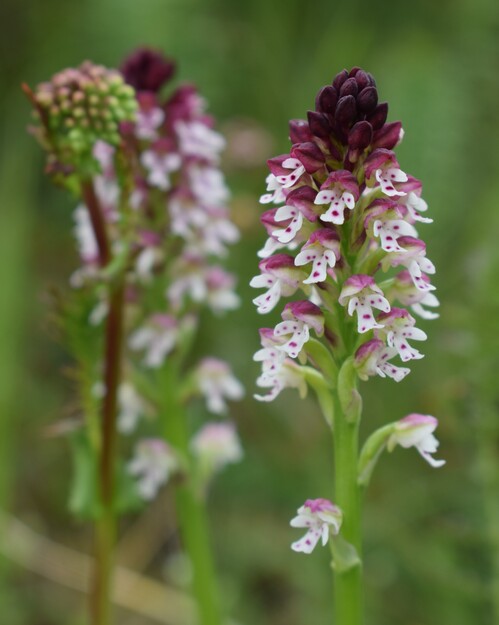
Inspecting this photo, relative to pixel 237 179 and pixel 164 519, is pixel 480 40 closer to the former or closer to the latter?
pixel 237 179

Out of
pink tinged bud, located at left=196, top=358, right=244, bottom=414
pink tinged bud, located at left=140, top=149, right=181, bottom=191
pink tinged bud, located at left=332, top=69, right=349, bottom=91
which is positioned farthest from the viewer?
pink tinged bud, located at left=196, top=358, right=244, bottom=414

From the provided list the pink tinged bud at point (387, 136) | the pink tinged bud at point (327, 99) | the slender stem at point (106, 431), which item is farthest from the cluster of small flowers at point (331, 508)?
the slender stem at point (106, 431)

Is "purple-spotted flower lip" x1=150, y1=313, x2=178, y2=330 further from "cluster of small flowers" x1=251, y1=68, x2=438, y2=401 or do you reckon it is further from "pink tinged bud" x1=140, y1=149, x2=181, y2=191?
"cluster of small flowers" x1=251, y1=68, x2=438, y2=401

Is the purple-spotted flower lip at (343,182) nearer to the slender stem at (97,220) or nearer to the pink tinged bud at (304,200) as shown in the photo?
the pink tinged bud at (304,200)

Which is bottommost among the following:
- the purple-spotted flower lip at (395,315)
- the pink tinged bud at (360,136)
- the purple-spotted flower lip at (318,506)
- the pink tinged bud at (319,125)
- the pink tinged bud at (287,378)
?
the purple-spotted flower lip at (318,506)

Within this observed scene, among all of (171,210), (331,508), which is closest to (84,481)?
(171,210)

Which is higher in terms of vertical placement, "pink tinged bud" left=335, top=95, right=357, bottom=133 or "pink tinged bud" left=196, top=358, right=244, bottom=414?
"pink tinged bud" left=196, top=358, right=244, bottom=414

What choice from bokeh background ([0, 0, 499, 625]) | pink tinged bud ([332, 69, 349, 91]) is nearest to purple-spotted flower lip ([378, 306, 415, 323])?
pink tinged bud ([332, 69, 349, 91])

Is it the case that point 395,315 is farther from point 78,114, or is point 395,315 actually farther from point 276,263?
point 78,114
